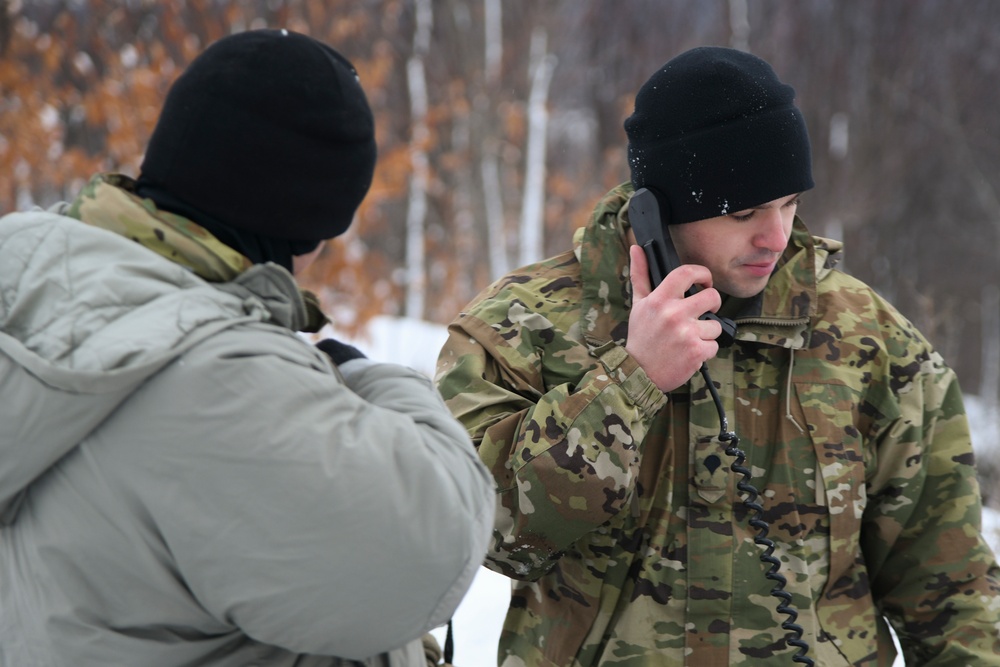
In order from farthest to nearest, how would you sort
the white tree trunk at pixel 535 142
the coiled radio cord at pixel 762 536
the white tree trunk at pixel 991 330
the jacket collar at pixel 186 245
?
the white tree trunk at pixel 991 330 < the white tree trunk at pixel 535 142 < the coiled radio cord at pixel 762 536 < the jacket collar at pixel 186 245

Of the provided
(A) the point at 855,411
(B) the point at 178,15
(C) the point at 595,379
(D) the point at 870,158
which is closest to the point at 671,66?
(C) the point at 595,379

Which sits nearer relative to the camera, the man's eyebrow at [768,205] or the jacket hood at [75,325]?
the jacket hood at [75,325]

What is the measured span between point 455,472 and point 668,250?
41.2 inches

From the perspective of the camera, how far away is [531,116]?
557 inches

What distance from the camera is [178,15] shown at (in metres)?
9.40

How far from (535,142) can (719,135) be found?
12.0m

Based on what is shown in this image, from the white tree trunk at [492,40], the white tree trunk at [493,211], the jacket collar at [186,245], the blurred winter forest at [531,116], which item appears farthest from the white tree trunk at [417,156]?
the jacket collar at [186,245]

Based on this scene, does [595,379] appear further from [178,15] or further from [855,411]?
[178,15]

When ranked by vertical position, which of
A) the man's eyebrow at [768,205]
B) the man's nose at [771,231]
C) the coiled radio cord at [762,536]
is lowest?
the coiled radio cord at [762,536]

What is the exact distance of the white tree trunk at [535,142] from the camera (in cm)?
1368

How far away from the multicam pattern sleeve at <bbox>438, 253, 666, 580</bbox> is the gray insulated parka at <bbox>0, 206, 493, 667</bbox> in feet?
2.30

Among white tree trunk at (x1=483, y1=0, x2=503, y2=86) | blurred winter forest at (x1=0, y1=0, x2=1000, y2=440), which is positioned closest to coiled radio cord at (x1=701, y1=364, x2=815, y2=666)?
blurred winter forest at (x1=0, y1=0, x2=1000, y2=440)

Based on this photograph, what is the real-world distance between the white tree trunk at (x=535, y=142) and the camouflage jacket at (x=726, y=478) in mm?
11280

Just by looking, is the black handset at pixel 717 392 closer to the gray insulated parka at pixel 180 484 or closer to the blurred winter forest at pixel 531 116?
the gray insulated parka at pixel 180 484
